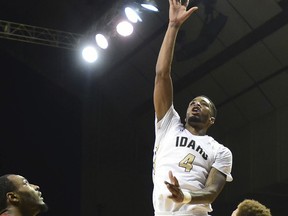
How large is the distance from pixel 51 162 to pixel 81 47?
226 centimetres

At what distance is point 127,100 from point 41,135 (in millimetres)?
1819

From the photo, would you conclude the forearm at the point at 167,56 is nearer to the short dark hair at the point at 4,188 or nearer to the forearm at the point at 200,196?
the forearm at the point at 200,196

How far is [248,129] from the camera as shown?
400 inches

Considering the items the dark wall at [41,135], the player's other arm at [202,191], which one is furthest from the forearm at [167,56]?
the dark wall at [41,135]

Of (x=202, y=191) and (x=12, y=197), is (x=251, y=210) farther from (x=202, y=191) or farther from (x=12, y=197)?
(x=12, y=197)

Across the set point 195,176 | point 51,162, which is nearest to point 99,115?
point 51,162

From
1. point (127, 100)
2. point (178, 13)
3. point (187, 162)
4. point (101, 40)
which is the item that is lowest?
point (187, 162)

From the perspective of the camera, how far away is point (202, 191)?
12.0ft

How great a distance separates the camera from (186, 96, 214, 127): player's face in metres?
3.99

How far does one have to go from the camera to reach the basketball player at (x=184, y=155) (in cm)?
371

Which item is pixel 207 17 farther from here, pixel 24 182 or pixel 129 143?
pixel 24 182

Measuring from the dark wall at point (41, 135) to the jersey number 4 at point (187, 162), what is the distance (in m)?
6.47

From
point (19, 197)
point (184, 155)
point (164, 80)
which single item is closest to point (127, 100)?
point (164, 80)

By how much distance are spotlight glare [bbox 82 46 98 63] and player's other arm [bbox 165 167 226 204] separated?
5.62 m
